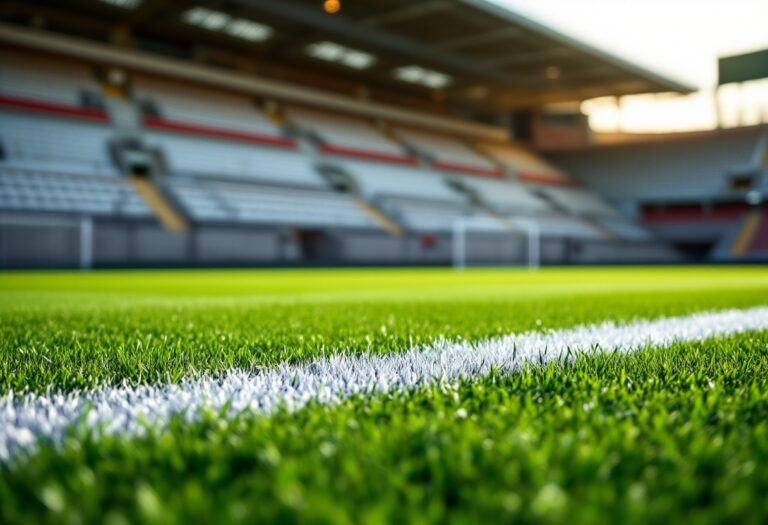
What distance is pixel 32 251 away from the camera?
15.6 meters

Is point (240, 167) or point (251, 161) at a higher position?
point (251, 161)

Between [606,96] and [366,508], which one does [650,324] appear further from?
[606,96]

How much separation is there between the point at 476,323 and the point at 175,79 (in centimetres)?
2415

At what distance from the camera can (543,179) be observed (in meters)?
33.3

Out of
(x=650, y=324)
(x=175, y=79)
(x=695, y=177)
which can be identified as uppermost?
(x=175, y=79)

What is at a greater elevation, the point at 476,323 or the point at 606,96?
the point at 606,96

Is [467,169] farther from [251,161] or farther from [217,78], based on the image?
[217,78]

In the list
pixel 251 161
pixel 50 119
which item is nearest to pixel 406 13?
pixel 251 161

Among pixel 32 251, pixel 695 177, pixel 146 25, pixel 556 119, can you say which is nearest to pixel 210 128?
pixel 146 25

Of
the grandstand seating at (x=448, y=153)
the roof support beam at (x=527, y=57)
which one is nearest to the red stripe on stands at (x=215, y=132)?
the grandstand seating at (x=448, y=153)

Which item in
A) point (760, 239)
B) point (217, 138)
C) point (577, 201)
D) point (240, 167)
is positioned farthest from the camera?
point (577, 201)

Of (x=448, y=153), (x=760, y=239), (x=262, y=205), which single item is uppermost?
(x=448, y=153)

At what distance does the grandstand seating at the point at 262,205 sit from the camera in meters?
18.8

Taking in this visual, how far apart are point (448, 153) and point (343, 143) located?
606cm
